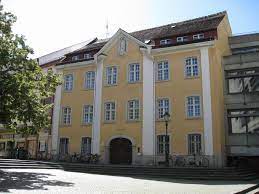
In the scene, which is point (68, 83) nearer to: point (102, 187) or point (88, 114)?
point (88, 114)

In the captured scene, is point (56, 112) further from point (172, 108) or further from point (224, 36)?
point (224, 36)

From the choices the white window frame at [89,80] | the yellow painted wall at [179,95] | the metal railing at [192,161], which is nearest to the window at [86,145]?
the white window frame at [89,80]

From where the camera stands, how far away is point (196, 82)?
91.1 ft

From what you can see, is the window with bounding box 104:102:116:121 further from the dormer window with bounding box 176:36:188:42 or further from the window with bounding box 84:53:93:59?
the dormer window with bounding box 176:36:188:42

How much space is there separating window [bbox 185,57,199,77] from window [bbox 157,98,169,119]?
2.84 metres

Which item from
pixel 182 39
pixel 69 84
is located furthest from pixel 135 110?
pixel 69 84

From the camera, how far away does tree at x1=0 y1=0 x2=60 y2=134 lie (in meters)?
18.9

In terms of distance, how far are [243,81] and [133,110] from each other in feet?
32.5

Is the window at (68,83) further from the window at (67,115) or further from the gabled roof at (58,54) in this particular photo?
the gabled roof at (58,54)

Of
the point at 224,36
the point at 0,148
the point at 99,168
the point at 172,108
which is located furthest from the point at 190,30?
the point at 0,148

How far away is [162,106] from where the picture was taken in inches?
1138

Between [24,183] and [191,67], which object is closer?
[24,183]

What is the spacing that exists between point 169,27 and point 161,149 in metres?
12.9

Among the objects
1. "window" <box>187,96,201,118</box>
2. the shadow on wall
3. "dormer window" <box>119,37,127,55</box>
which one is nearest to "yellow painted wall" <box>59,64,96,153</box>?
"dormer window" <box>119,37,127,55</box>
